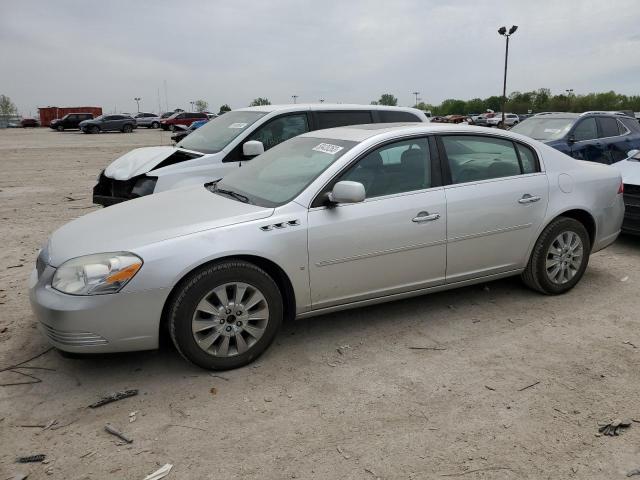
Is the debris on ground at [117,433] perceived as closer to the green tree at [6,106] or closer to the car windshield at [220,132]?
the car windshield at [220,132]

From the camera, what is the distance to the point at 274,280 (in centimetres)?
365

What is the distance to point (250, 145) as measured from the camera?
238 inches

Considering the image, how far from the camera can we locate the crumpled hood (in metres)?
6.29

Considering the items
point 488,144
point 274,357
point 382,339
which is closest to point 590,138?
point 488,144

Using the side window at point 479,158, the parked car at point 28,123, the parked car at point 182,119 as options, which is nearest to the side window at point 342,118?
the side window at point 479,158

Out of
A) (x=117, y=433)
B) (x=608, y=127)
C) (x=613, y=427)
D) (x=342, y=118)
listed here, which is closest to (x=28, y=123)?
(x=342, y=118)

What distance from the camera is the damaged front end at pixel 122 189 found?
20.0ft

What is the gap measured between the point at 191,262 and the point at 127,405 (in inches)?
36.1

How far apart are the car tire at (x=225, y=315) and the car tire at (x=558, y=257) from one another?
238 centimetres

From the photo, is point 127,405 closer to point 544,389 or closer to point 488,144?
point 544,389

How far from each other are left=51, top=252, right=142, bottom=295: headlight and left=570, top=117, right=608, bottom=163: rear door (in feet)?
27.5

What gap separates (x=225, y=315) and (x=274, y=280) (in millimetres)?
448

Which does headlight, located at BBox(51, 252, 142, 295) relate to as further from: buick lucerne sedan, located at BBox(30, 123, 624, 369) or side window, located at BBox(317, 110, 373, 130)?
side window, located at BBox(317, 110, 373, 130)

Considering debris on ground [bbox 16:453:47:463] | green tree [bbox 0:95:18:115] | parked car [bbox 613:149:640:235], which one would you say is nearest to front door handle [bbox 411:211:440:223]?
debris on ground [bbox 16:453:47:463]
